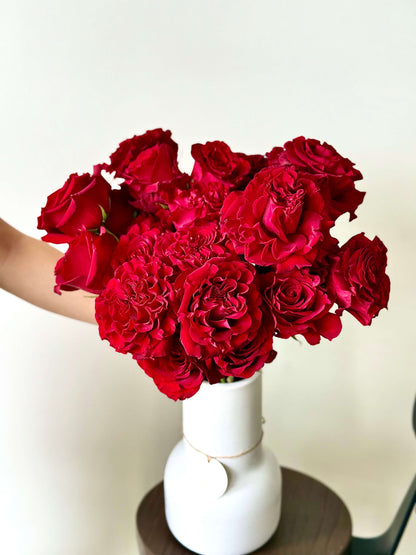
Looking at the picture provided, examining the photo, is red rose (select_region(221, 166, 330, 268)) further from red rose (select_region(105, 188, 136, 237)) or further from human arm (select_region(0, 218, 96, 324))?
human arm (select_region(0, 218, 96, 324))

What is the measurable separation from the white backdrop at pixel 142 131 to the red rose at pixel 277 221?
0.66 meters

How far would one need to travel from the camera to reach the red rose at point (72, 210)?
73 cm

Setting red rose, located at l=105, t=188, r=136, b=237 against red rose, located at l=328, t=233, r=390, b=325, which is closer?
red rose, located at l=328, t=233, r=390, b=325

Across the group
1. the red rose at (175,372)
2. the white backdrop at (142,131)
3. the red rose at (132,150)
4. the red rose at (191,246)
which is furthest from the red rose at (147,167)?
the white backdrop at (142,131)

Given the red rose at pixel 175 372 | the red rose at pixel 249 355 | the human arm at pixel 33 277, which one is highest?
the red rose at pixel 249 355

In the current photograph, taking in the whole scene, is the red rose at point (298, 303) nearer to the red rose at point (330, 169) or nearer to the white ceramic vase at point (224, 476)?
the red rose at point (330, 169)

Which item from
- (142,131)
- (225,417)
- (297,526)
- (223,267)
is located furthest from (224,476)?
(142,131)

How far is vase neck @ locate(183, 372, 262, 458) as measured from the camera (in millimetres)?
858

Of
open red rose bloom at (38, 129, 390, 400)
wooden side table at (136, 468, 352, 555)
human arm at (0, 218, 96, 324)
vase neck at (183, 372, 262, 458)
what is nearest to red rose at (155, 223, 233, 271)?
open red rose bloom at (38, 129, 390, 400)

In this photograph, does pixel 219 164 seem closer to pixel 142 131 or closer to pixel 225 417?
pixel 225 417

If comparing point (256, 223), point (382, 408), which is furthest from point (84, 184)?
point (382, 408)

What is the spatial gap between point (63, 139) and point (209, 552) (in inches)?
31.4

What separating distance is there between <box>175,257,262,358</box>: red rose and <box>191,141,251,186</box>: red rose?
0.15m

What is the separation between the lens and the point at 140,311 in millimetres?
645
